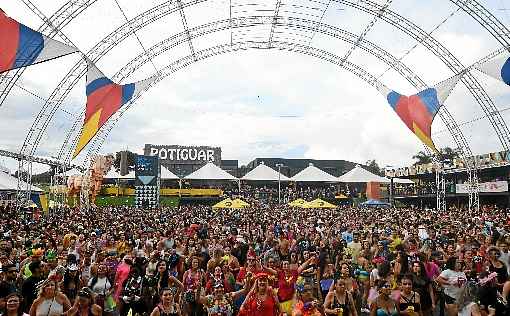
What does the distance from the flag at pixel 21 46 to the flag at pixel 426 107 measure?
12504 millimetres

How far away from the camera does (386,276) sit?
22.6 feet

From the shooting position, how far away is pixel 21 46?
1178cm

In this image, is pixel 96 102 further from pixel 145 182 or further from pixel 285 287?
pixel 285 287

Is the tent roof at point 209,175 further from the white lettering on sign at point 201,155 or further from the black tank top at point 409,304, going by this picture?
the black tank top at point 409,304

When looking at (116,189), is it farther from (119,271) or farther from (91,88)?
(119,271)

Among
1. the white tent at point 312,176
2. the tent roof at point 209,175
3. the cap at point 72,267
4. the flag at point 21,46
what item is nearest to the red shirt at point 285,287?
the cap at point 72,267

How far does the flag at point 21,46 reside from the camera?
1077 centimetres

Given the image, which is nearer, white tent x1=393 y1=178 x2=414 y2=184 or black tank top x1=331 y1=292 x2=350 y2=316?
black tank top x1=331 y1=292 x2=350 y2=316

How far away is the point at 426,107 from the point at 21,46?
1359 centimetres

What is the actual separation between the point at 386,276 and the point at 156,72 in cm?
2631

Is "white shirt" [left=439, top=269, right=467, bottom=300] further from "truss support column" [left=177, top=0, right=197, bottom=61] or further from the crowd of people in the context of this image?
"truss support column" [left=177, top=0, right=197, bottom=61]

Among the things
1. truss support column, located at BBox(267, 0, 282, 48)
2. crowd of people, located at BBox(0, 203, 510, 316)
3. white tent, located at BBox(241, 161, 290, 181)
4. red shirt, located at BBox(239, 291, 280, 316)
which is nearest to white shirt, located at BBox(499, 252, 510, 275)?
crowd of people, located at BBox(0, 203, 510, 316)

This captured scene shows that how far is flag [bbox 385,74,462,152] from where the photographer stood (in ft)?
57.9

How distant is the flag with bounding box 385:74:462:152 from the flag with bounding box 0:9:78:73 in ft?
41.0
